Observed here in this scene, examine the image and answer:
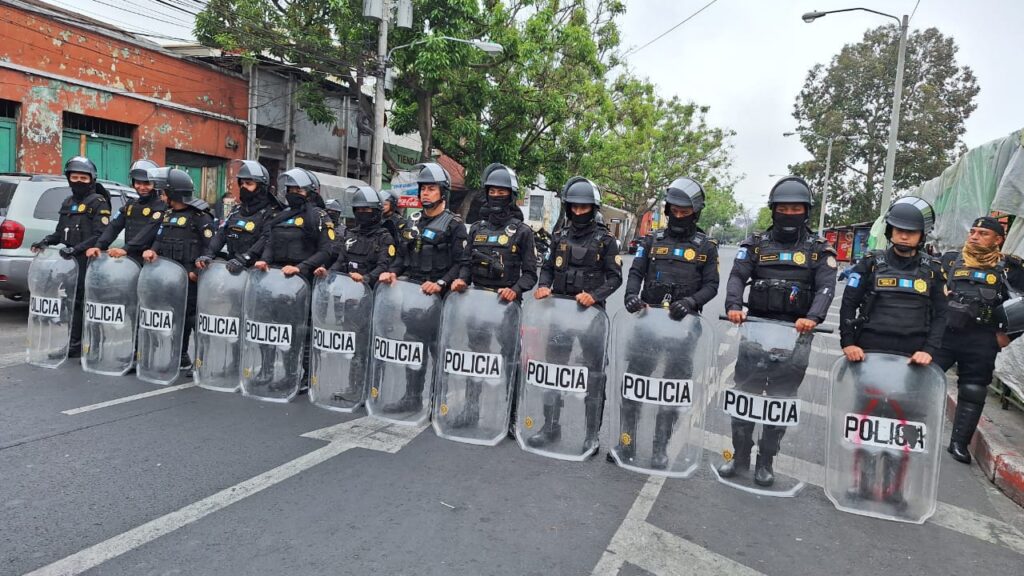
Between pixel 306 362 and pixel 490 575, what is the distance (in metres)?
3.73

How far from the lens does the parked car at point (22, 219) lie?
764cm

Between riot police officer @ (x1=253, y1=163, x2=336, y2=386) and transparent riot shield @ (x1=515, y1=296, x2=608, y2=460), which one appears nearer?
transparent riot shield @ (x1=515, y1=296, x2=608, y2=460)

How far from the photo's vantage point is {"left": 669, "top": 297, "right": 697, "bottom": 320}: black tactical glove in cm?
409

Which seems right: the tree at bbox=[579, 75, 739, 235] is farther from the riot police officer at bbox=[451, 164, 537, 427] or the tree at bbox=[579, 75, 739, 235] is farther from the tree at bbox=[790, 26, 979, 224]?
the riot police officer at bbox=[451, 164, 537, 427]

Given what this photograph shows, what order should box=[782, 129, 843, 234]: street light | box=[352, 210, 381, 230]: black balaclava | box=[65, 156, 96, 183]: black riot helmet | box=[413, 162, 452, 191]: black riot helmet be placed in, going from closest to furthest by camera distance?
box=[413, 162, 452, 191]: black riot helmet
box=[352, 210, 381, 230]: black balaclava
box=[65, 156, 96, 183]: black riot helmet
box=[782, 129, 843, 234]: street light

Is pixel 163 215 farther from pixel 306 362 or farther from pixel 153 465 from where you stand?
pixel 153 465

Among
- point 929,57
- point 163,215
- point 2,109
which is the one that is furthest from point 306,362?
point 929,57

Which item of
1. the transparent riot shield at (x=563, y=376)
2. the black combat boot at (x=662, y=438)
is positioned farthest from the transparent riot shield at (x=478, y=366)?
the black combat boot at (x=662, y=438)

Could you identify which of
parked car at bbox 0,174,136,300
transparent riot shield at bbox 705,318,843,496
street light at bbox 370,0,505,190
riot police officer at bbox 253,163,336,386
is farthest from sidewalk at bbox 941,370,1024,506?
street light at bbox 370,0,505,190

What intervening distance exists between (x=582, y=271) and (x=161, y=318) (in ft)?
12.1

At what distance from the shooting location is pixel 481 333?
464 centimetres

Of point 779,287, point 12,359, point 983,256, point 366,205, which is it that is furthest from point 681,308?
point 12,359

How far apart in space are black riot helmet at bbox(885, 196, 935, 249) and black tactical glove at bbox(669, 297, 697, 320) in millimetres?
1281

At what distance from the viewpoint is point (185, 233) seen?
6.13m
